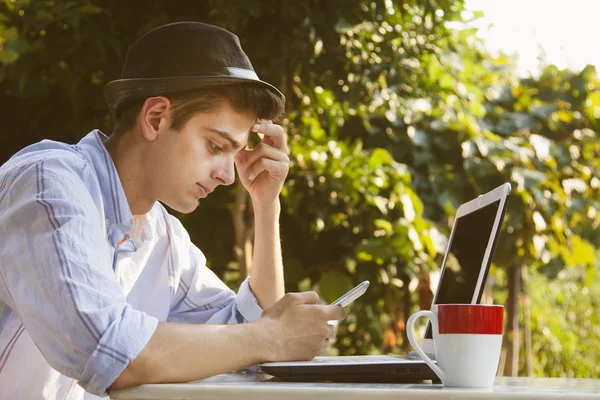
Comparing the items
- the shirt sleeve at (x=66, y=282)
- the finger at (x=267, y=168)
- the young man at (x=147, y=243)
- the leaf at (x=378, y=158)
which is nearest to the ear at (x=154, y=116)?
the young man at (x=147, y=243)

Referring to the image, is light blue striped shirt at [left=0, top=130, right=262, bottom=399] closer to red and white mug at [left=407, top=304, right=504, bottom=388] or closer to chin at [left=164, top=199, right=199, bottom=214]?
chin at [left=164, top=199, right=199, bottom=214]

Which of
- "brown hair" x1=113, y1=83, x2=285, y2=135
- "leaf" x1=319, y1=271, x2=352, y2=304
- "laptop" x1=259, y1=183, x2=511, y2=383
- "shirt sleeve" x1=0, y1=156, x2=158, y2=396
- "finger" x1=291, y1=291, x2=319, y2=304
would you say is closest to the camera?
"shirt sleeve" x1=0, y1=156, x2=158, y2=396

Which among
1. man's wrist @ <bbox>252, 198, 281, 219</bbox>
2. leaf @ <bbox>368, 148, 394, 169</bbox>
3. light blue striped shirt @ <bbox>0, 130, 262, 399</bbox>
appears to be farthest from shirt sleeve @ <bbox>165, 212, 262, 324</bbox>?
leaf @ <bbox>368, 148, 394, 169</bbox>

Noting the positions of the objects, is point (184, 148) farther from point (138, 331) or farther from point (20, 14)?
point (20, 14)

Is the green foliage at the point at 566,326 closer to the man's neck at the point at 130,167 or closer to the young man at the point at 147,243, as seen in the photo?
the young man at the point at 147,243

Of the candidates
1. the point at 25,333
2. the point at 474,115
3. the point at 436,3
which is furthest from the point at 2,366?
→ the point at 474,115

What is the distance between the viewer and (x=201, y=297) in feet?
6.12

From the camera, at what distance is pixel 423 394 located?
935 millimetres

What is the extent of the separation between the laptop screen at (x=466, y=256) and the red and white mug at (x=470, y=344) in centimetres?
21

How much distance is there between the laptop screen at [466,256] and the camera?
4.64ft

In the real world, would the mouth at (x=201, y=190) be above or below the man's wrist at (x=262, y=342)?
above

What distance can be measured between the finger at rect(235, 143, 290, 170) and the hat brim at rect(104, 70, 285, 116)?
10.2 inches

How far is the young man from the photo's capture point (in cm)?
110

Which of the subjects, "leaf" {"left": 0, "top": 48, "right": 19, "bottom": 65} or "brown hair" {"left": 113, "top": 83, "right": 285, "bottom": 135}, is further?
"leaf" {"left": 0, "top": 48, "right": 19, "bottom": 65}
